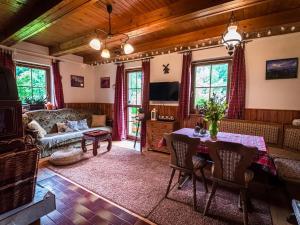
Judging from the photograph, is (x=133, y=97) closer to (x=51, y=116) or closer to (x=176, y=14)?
(x=51, y=116)

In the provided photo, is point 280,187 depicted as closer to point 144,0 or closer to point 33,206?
point 33,206

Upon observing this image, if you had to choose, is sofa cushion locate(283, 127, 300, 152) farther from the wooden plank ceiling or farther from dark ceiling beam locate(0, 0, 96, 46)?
dark ceiling beam locate(0, 0, 96, 46)

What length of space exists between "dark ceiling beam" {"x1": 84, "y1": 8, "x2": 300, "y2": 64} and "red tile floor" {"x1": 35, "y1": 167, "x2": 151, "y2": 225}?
10.2 ft

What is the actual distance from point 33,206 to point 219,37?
3.36 metres

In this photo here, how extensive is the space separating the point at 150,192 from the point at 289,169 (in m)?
1.81

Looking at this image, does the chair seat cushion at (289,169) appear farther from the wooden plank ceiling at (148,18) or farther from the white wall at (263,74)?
the wooden plank ceiling at (148,18)

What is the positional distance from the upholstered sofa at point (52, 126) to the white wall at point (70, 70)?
0.64 m

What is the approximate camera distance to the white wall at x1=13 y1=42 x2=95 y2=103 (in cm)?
409

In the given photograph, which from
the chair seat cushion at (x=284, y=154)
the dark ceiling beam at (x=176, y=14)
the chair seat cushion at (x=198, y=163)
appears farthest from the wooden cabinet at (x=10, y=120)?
the chair seat cushion at (x=284, y=154)

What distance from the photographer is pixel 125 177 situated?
2.83 metres

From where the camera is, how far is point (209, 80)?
3.86 meters

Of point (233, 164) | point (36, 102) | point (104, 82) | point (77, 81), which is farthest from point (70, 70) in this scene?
point (233, 164)

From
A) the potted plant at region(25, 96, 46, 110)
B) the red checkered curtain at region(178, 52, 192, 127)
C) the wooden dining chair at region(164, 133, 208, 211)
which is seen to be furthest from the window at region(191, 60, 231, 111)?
the potted plant at region(25, 96, 46, 110)

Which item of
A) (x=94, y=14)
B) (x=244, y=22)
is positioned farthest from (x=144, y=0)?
(x=244, y=22)
